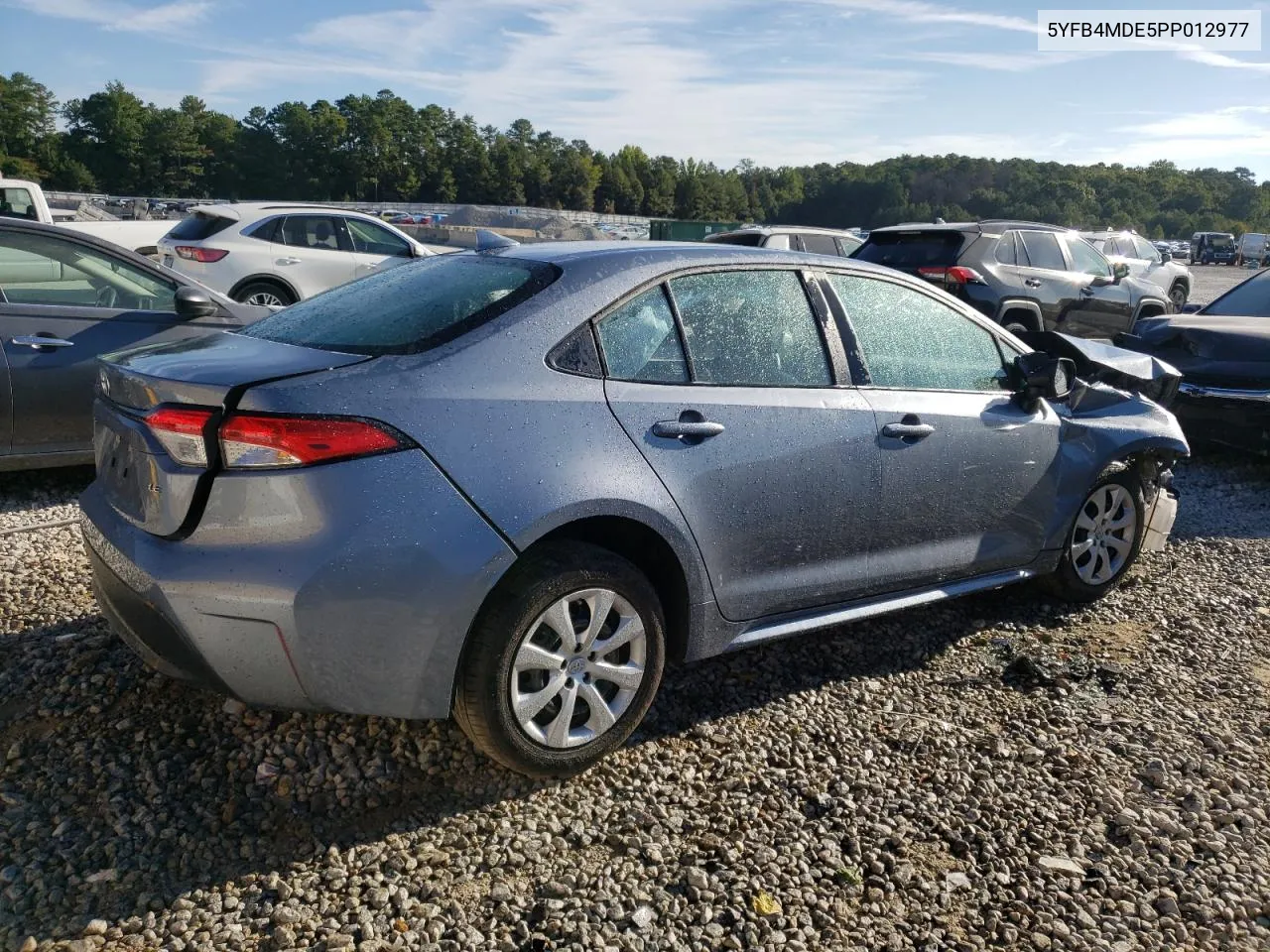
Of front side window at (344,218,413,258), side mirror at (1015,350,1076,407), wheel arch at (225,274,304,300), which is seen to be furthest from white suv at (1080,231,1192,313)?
side mirror at (1015,350,1076,407)

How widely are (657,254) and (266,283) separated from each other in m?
9.19

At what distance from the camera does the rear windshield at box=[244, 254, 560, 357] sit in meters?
2.86

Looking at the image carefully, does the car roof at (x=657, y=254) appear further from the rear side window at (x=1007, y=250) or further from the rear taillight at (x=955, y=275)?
the rear side window at (x=1007, y=250)

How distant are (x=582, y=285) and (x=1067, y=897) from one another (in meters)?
2.17

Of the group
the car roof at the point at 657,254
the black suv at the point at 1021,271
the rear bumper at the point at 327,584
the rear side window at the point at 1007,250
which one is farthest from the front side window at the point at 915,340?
the rear side window at the point at 1007,250

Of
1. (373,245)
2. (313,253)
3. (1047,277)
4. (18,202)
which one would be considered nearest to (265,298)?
(313,253)

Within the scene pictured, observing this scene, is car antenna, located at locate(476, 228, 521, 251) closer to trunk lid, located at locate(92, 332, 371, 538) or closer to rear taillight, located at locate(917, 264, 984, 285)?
trunk lid, located at locate(92, 332, 371, 538)

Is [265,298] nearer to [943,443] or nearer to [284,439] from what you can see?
[943,443]

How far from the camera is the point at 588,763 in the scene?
2.95m

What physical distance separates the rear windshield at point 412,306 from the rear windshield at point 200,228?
869 centimetres

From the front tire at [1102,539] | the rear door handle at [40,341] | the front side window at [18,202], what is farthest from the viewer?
the front side window at [18,202]

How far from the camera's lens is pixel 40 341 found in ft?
16.9

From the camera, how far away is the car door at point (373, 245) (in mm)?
12070

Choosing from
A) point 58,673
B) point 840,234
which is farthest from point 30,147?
point 58,673
